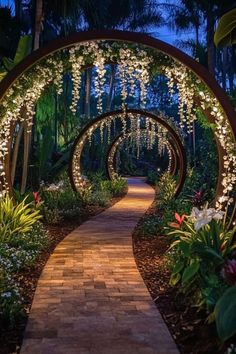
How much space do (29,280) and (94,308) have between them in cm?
140

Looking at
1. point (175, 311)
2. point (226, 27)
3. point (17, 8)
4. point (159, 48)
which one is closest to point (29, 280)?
point (175, 311)

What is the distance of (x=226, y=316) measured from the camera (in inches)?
125

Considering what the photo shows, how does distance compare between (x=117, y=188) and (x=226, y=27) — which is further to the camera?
(x=117, y=188)

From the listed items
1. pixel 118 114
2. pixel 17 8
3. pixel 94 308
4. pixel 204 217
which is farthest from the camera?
pixel 17 8

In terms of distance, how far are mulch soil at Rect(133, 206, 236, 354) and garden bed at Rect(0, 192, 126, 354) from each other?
4.44 ft

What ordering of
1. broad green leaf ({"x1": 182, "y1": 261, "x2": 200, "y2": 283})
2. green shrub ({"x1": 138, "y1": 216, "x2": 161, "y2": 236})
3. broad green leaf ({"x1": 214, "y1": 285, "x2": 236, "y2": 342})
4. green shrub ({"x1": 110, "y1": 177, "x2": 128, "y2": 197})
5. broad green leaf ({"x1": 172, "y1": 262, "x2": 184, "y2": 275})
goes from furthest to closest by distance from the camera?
green shrub ({"x1": 110, "y1": 177, "x2": 128, "y2": 197})
green shrub ({"x1": 138, "y1": 216, "x2": 161, "y2": 236})
broad green leaf ({"x1": 172, "y1": 262, "x2": 184, "y2": 275})
broad green leaf ({"x1": 182, "y1": 261, "x2": 200, "y2": 283})
broad green leaf ({"x1": 214, "y1": 285, "x2": 236, "y2": 342})

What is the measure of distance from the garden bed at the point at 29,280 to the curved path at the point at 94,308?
81 millimetres

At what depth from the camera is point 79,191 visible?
13508 mm

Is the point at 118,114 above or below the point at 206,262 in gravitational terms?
above

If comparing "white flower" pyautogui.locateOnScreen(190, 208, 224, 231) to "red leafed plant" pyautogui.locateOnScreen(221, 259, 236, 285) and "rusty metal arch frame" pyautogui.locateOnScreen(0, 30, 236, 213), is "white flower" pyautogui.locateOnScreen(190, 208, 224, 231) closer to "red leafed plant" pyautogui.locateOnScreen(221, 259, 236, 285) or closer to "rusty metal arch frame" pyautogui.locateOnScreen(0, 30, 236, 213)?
"rusty metal arch frame" pyautogui.locateOnScreen(0, 30, 236, 213)

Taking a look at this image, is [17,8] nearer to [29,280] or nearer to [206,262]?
[29,280]

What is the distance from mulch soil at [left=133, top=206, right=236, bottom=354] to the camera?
11.9 feet

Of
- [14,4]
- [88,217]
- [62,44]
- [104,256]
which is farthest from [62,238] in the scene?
[14,4]

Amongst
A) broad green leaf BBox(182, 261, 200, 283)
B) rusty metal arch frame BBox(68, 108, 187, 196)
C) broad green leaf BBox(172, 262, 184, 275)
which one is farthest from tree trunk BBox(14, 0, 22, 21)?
broad green leaf BBox(182, 261, 200, 283)
